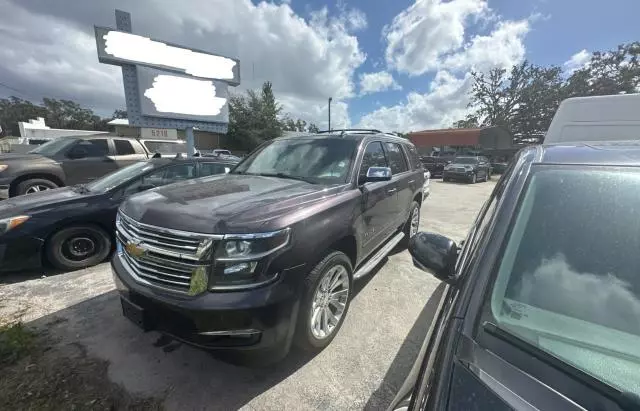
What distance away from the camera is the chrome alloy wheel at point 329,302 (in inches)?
95.7

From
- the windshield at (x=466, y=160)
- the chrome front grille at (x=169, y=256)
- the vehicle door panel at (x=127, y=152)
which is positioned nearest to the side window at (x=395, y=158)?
the chrome front grille at (x=169, y=256)

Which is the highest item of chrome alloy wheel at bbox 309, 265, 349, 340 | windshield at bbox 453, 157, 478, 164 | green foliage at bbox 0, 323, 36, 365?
windshield at bbox 453, 157, 478, 164

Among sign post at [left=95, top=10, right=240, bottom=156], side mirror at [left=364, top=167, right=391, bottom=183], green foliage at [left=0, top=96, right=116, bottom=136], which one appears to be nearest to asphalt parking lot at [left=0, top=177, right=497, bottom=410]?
side mirror at [left=364, top=167, right=391, bottom=183]

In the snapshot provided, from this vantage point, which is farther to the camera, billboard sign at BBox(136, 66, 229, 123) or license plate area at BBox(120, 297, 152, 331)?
billboard sign at BBox(136, 66, 229, 123)

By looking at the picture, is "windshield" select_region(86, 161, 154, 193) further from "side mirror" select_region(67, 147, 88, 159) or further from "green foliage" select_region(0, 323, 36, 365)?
"side mirror" select_region(67, 147, 88, 159)

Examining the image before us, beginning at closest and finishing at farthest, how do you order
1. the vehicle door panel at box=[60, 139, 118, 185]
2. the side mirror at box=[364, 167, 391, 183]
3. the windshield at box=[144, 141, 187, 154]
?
the side mirror at box=[364, 167, 391, 183]
the vehicle door panel at box=[60, 139, 118, 185]
the windshield at box=[144, 141, 187, 154]

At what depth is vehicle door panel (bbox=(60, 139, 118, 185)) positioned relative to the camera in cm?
718

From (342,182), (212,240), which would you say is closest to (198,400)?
(212,240)

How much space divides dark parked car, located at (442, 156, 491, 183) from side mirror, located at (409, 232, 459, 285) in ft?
59.0

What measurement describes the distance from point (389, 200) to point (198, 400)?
280cm

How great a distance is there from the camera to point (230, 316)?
1.86 m

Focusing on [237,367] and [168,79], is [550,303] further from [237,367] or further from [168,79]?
[168,79]

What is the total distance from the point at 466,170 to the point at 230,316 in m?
18.6

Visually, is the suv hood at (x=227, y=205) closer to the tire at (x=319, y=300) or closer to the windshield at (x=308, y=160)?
the windshield at (x=308, y=160)
